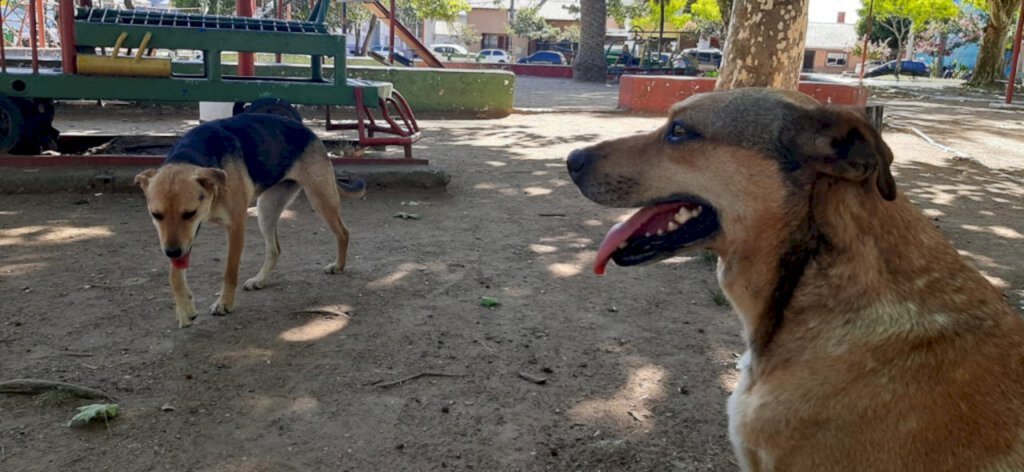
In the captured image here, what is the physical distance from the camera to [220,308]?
4641 millimetres

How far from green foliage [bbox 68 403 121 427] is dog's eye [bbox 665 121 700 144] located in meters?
2.65

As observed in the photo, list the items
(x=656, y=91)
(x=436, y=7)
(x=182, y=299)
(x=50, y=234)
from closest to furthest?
(x=182, y=299) < (x=50, y=234) < (x=656, y=91) < (x=436, y=7)

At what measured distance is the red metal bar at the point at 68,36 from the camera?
778cm

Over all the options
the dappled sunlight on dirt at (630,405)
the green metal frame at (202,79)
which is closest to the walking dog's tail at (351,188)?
the green metal frame at (202,79)

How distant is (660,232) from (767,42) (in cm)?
489

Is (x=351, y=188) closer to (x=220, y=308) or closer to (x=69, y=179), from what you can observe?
(x=220, y=308)

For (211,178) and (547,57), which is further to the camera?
(547,57)

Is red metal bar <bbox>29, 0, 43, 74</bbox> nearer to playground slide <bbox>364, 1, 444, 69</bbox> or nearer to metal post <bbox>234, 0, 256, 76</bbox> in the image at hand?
metal post <bbox>234, 0, 256, 76</bbox>

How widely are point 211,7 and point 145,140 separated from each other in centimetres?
2645

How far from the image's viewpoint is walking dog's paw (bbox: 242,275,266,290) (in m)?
5.15

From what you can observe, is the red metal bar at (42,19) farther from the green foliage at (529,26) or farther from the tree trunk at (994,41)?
the green foliage at (529,26)

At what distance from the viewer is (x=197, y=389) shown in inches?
144

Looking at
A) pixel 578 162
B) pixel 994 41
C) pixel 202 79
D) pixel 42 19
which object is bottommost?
pixel 578 162

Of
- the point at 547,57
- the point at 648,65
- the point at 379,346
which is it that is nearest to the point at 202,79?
the point at 379,346
